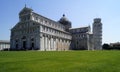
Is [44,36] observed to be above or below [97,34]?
below

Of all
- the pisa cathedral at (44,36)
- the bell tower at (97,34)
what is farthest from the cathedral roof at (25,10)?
the bell tower at (97,34)

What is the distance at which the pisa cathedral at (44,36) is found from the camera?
235 feet

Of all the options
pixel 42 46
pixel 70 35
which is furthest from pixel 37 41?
pixel 70 35

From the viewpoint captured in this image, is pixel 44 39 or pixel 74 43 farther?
pixel 74 43

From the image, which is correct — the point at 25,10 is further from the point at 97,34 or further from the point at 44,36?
the point at 97,34

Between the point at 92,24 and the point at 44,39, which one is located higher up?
the point at 92,24

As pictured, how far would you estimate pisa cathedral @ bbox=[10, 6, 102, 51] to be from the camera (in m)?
71.5

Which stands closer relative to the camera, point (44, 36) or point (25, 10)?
point (44, 36)

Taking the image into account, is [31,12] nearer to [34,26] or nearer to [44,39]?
[34,26]

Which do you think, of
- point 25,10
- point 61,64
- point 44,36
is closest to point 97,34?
point 44,36

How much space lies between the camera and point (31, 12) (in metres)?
74.8

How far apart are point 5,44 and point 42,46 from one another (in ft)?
136

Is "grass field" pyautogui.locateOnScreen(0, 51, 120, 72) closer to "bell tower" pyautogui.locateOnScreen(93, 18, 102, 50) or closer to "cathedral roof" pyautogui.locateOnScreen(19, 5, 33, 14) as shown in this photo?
"cathedral roof" pyautogui.locateOnScreen(19, 5, 33, 14)

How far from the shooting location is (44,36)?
7294 cm
